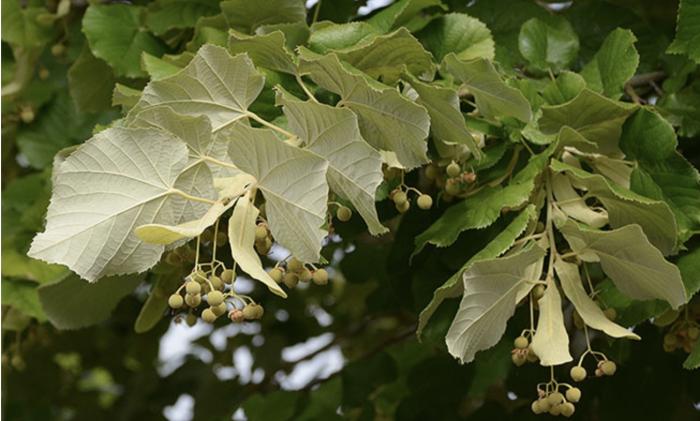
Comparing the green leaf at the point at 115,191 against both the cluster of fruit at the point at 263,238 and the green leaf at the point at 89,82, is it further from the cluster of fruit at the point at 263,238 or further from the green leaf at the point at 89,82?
the green leaf at the point at 89,82

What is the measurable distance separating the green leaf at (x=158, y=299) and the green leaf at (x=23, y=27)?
424 mm

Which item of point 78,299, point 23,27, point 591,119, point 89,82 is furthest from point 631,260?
point 23,27

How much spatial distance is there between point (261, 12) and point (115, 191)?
1.06 feet

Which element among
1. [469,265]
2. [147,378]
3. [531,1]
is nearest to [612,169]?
[469,265]

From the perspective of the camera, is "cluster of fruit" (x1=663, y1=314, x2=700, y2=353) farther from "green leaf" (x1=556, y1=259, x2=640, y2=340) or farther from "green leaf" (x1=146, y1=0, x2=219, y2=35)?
"green leaf" (x1=146, y1=0, x2=219, y2=35)

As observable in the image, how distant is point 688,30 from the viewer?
0.98 m

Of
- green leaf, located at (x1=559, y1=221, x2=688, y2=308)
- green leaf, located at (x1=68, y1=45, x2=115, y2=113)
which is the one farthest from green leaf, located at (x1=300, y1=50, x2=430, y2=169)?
green leaf, located at (x1=68, y1=45, x2=115, y2=113)

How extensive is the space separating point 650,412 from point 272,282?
691 millimetres

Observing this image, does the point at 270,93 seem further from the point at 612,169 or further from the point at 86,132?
the point at 86,132

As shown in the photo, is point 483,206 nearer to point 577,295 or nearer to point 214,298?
point 577,295

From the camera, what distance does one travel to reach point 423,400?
1.42 meters

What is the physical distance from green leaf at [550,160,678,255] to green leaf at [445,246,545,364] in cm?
8

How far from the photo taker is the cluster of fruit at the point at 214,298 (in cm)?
77

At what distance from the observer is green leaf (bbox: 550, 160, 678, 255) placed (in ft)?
2.87
